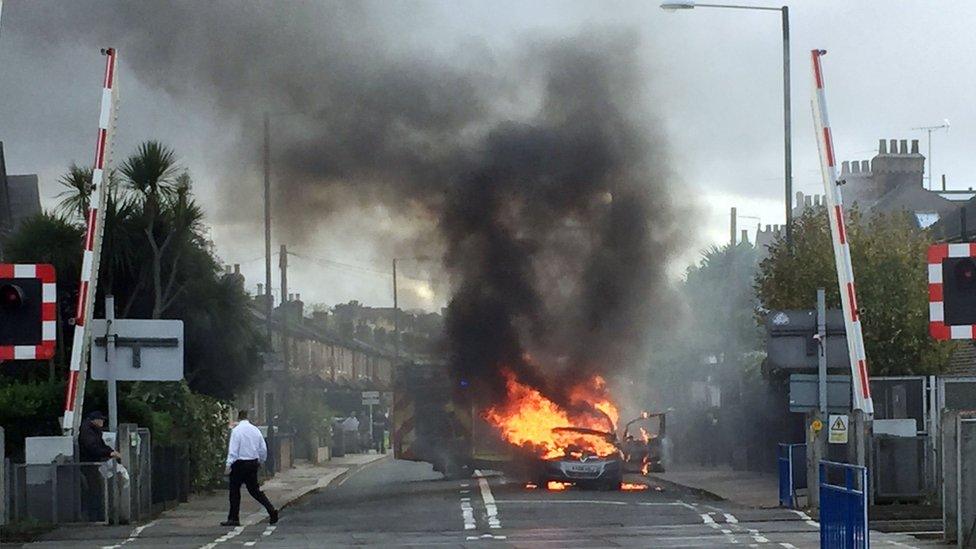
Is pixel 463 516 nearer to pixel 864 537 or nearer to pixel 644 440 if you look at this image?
pixel 864 537

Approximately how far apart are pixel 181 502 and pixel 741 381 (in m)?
18.9

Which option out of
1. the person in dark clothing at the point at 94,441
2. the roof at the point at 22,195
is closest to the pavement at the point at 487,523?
the person in dark clothing at the point at 94,441

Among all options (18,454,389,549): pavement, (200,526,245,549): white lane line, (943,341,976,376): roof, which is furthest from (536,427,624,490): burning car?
(943,341,976,376): roof

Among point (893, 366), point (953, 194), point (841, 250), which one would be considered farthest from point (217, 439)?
point (953, 194)

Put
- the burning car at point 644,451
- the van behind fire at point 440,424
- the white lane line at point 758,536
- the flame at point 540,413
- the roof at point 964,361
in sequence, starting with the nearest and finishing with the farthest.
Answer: the white lane line at point 758,536 < the flame at point 540,413 < the van behind fire at point 440,424 < the roof at point 964,361 < the burning car at point 644,451

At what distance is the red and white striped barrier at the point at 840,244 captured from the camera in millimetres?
20344

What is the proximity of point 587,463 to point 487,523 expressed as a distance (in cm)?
959

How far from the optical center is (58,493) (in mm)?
21312

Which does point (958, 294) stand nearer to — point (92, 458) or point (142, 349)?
point (142, 349)

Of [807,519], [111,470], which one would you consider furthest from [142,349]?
[807,519]

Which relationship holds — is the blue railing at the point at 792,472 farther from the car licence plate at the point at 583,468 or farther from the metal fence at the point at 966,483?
the metal fence at the point at 966,483

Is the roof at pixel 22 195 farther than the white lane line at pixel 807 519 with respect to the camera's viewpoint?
Yes

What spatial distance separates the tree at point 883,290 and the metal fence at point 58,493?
49.4ft

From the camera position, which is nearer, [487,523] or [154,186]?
[487,523]
